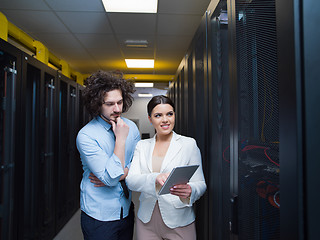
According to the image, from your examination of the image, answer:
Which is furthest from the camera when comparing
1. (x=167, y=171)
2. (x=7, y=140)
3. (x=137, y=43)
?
(x=137, y=43)

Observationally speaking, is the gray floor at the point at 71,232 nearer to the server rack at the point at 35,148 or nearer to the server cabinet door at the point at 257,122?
the server rack at the point at 35,148

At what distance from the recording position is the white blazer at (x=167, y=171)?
1.16 meters

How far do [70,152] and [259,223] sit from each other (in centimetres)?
296

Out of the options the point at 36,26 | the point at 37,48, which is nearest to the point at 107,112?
the point at 37,48

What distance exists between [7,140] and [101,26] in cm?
218

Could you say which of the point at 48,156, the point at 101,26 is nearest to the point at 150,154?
the point at 48,156

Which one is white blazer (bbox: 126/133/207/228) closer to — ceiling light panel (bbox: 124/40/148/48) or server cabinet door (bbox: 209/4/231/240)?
server cabinet door (bbox: 209/4/231/240)

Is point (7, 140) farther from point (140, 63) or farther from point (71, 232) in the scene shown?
point (140, 63)

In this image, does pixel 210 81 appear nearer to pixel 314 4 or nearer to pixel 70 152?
pixel 314 4

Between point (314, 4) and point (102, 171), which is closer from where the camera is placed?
point (314, 4)

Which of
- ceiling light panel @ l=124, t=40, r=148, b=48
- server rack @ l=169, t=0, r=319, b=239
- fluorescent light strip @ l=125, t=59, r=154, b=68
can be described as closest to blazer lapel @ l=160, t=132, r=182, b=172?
server rack @ l=169, t=0, r=319, b=239

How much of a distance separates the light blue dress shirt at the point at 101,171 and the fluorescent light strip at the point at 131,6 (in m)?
1.81

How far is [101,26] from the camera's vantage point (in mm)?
3256

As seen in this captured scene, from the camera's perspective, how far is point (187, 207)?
1.21 meters
